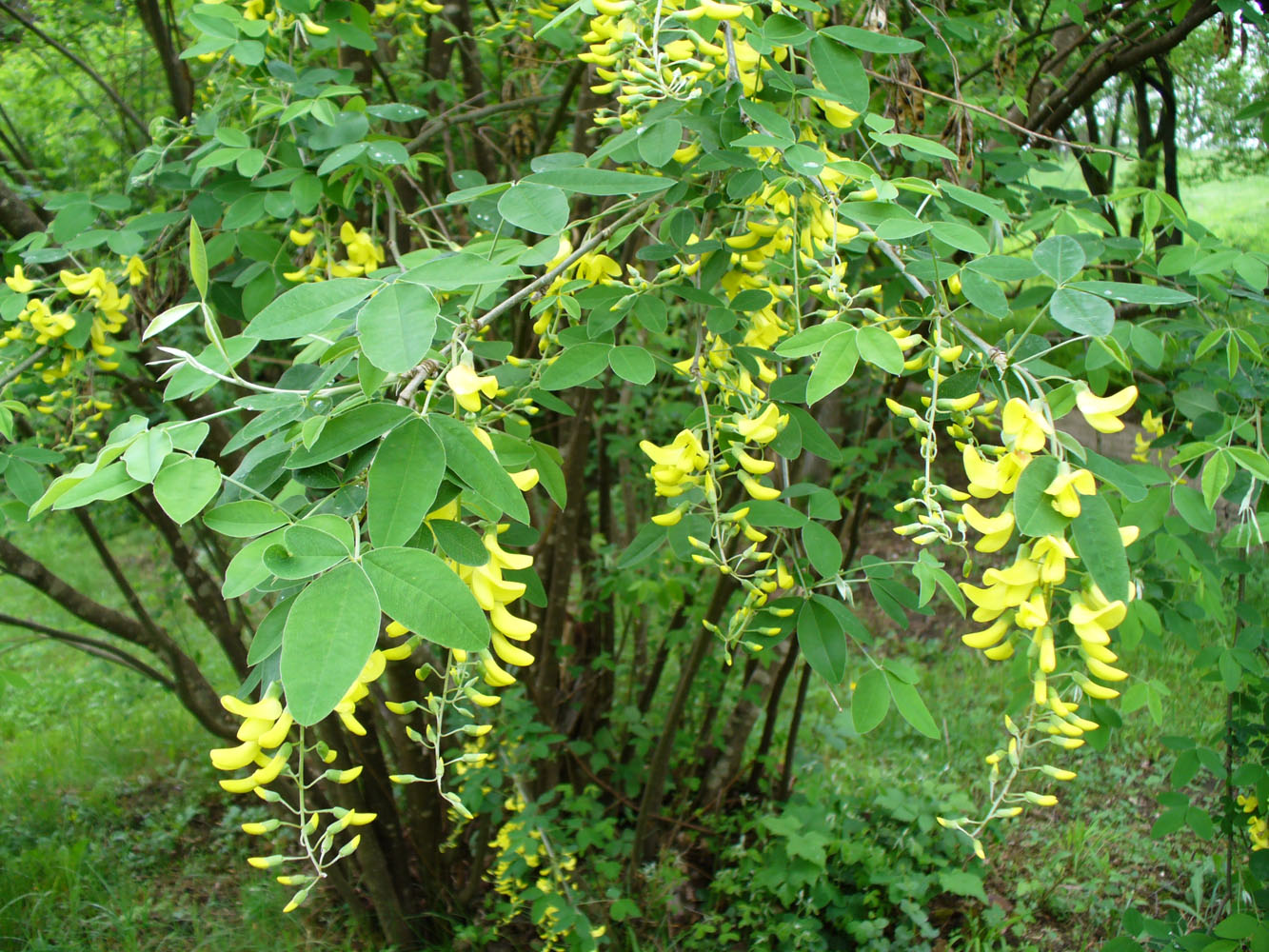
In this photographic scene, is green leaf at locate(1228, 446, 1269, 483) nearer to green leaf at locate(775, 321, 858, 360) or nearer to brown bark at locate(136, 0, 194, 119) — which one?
green leaf at locate(775, 321, 858, 360)

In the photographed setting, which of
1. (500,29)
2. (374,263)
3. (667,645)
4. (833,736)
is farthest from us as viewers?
(833,736)

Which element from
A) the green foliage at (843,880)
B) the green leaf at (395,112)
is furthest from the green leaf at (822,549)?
the green foliage at (843,880)

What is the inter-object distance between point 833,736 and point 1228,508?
186 centimetres

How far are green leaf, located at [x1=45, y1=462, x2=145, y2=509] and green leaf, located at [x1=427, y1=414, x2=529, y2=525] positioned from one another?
24cm

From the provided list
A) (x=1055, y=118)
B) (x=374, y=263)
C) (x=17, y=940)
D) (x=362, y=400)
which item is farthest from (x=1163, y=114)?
(x=17, y=940)

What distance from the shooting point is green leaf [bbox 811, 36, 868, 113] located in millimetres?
1106

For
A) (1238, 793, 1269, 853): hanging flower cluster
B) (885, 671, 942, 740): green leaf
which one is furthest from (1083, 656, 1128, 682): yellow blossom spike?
(1238, 793, 1269, 853): hanging flower cluster

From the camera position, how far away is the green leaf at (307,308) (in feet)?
2.58

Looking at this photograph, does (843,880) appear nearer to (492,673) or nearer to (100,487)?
(492,673)

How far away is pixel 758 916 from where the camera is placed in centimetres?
241

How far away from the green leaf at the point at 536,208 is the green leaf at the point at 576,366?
0.50 feet

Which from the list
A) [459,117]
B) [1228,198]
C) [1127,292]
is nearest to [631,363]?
[1127,292]

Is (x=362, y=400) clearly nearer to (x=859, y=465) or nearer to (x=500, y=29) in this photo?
(x=500, y=29)

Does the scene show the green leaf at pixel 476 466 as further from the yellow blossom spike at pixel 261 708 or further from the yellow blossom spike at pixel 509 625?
the yellow blossom spike at pixel 261 708
